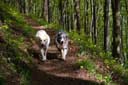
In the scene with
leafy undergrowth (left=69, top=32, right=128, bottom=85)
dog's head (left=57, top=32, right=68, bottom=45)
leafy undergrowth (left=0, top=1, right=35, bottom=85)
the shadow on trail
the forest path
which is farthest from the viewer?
dog's head (left=57, top=32, right=68, bottom=45)

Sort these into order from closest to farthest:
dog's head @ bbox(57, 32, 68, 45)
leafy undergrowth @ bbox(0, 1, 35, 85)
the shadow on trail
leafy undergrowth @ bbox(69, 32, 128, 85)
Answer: leafy undergrowth @ bbox(0, 1, 35, 85) → the shadow on trail → leafy undergrowth @ bbox(69, 32, 128, 85) → dog's head @ bbox(57, 32, 68, 45)

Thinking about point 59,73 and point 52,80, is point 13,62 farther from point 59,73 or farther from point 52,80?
point 59,73

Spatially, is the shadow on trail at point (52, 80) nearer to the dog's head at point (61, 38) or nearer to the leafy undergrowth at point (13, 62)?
the leafy undergrowth at point (13, 62)

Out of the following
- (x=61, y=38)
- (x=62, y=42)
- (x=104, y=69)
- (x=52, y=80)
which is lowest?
(x=104, y=69)

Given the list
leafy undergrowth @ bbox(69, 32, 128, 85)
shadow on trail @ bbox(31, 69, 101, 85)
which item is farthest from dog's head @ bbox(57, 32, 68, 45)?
shadow on trail @ bbox(31, 69, 101, 85)

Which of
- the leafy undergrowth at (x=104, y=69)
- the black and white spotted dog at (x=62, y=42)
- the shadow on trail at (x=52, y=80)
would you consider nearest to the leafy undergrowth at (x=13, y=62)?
the shadow on trail at (x=52, y=80)

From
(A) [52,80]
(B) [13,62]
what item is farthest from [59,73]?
(B) [13,62]

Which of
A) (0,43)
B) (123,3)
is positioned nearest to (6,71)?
(0,43)

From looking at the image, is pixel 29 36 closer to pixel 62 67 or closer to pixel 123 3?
pixel 62 67

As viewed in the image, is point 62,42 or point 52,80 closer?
point 52,80

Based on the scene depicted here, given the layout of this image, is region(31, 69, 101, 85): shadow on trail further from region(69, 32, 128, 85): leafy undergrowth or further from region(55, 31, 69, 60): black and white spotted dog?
region(55, 31, 69, 60): black and white spotted dog

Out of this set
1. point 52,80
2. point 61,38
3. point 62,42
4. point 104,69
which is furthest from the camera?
point 62,42

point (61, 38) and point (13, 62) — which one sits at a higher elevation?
point (61, 38)

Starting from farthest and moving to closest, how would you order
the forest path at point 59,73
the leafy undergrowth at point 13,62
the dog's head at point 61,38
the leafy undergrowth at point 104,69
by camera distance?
the dog's head at point 61,38 → the leafy undergrowth at point 104,69 → the forest path at point 59,73 → the leafy undergrowth at point 13,62
